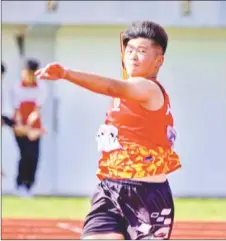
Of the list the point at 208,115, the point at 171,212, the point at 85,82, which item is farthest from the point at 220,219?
the point at 85,82

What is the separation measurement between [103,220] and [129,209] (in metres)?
0.12

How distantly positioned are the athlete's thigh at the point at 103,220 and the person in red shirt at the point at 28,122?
7450 mm

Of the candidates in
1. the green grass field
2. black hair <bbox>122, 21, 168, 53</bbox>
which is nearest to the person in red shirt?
the green grass field

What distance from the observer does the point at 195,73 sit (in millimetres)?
13133

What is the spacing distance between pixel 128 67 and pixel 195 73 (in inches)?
333

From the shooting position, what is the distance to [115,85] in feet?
14.5

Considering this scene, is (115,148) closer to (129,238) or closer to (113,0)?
(129,238)

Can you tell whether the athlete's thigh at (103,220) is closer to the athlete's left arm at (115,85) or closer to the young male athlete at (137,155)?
the young male athlete at (137,155)

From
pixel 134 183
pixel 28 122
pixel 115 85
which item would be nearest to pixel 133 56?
pixel 115 85

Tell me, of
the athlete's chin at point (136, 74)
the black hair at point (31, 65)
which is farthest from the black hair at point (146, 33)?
the black hair at point (31, 65)

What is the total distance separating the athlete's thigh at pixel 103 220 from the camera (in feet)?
15.5

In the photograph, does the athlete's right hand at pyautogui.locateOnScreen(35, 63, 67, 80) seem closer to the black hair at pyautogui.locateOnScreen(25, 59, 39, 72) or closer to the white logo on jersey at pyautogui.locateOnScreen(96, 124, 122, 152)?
the white logo on jersey at pyautogui.locateOnScreen(96, 124, 122, 152)

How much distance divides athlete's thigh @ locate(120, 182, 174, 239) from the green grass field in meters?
5.50

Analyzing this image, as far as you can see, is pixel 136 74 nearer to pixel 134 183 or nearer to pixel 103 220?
pixel 134 183
